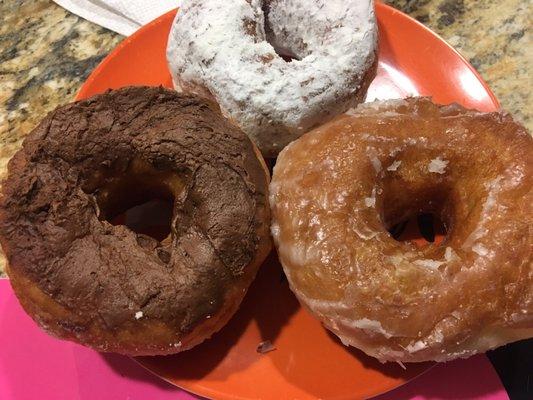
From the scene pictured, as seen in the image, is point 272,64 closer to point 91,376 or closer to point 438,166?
point 438,166

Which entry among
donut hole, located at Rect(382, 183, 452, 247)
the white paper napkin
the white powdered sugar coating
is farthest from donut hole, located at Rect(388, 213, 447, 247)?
the white paper napkin

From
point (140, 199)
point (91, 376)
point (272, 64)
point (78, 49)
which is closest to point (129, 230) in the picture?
point (140, 199)

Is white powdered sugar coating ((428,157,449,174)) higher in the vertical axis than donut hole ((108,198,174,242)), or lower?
higher

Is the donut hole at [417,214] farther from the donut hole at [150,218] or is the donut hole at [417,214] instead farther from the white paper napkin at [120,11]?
the white paper napkin at [120,11]

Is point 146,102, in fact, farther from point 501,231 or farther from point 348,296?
point 501,231

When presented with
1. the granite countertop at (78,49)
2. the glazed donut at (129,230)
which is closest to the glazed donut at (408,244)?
the glazed donut at (129,230)

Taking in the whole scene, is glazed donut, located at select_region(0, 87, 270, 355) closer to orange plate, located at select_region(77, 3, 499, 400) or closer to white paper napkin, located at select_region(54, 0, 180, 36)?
orange plate, located at select_region(77, 3, 499, 400)

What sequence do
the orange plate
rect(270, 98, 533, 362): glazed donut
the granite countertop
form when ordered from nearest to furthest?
rect(270, 98, 533, 362): glazed donut, the orange plate, the granite countertop

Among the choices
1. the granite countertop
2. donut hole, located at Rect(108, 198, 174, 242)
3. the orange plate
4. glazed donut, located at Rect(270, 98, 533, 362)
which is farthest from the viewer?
→ the granite countertop
